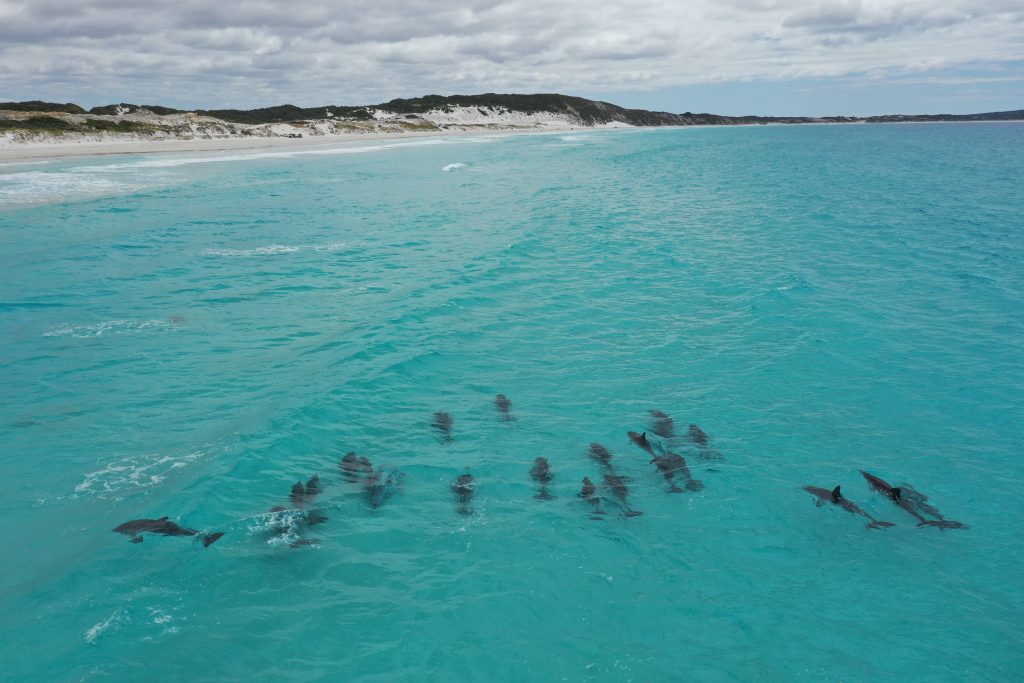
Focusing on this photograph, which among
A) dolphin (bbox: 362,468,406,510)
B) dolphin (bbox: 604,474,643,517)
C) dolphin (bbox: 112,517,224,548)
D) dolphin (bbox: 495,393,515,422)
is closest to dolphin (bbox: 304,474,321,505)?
dolphin (bbox: 362,468,406,510)

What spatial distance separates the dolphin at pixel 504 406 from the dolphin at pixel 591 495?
2449 mm

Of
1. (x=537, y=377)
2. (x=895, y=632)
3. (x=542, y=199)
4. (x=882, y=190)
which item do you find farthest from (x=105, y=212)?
(x=882, y=190)

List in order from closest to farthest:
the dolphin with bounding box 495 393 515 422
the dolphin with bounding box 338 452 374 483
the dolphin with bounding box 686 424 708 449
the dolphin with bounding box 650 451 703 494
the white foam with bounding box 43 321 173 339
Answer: the dolphin with bounding box 650 451 703 494, the dolphin with bounding box 338 452 374 483, the dolphin with bounding box 686 424 708 449, the dolphin with bounding box 495 393 515 422, the white foam with bounding box 43 321 173 339

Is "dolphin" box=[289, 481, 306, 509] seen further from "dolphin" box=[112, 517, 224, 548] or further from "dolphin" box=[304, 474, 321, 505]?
"dolphin" box=[112, 517, 224, 548]

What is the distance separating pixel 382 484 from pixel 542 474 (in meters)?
2.55

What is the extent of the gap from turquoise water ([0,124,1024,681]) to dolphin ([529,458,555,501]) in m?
0.18

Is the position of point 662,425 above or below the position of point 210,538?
above

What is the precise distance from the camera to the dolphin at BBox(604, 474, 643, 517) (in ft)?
28.7

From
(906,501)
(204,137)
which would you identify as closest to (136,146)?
(204,137)

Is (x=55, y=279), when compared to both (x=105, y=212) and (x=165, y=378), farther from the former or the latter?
(x=105, y=212)

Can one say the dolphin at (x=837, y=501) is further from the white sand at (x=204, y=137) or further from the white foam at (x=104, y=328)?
the white sand at (x=204, y=137)

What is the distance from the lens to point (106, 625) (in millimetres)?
6711

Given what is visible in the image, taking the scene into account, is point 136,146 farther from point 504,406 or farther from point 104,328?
point 504,406

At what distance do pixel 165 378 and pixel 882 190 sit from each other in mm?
49472
